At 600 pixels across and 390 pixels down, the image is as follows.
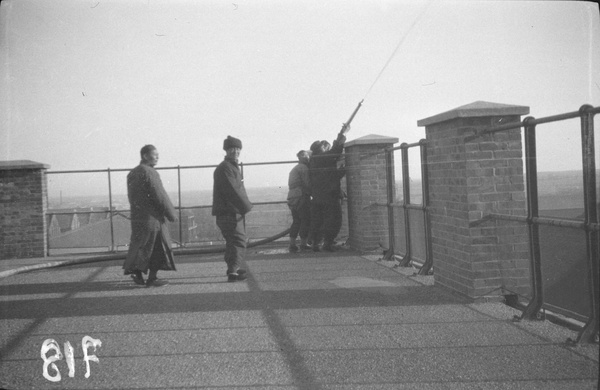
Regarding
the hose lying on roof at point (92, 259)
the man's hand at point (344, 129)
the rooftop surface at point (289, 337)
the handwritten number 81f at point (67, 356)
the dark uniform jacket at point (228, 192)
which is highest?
the man's hand at point (344, 129)

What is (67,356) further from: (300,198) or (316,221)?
(300,198)

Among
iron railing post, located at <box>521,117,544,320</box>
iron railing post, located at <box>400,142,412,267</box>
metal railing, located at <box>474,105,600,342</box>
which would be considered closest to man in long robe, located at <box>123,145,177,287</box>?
iron railing post, located at <box>400,142,412,267</box>

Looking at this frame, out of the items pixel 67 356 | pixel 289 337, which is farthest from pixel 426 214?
pixel 67 356

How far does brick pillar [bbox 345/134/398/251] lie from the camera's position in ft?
30.6

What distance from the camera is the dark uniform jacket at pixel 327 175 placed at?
9879 millimetres

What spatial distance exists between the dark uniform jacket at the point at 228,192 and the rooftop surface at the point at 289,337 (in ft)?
3.34

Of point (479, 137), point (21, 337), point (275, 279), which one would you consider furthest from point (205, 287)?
point (479, 137)

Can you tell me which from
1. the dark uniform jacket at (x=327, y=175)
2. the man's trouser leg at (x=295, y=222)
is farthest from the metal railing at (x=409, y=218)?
the man's trouser leg at (x=295, y=222)

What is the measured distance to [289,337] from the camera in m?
4.48

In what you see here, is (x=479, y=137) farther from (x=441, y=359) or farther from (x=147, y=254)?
(x=147, y=254)

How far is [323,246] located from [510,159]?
503 cm

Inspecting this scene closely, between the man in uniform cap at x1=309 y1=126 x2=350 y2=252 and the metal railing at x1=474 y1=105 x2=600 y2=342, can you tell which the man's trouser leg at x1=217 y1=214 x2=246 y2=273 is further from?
the metal railing at x1=474 y1=105 x2=600 y2=342

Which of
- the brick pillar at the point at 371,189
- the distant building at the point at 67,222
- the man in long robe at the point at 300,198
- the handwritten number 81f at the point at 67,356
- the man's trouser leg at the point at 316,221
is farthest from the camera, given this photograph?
the distant building at the point at 67,222

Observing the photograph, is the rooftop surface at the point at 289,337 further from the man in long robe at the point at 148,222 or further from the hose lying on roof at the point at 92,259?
the hose lying on roof at the point at 92,259
